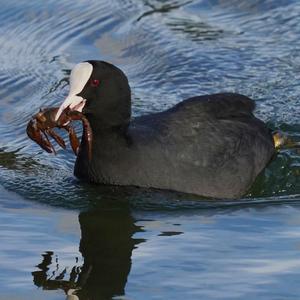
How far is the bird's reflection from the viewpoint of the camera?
6055 mm

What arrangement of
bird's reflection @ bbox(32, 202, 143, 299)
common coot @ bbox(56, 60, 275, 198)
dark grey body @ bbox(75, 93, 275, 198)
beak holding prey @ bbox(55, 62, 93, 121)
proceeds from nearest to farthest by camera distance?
bird's reflection @ bbox(32, 202, 143, 299) < beak holding prey @ bbox(55, 62, 93, 121) < common coot @ bbox(56, 60, 275, 198) < dark grey body @ bbox(75, 93, 275, 198)

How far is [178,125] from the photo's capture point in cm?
782

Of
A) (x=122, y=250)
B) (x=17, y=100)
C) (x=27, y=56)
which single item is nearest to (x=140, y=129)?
(x=122, y=250)

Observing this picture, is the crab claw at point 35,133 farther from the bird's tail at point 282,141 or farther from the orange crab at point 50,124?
the bird's tail at point 282,141

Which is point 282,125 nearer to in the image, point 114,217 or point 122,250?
point 114,217

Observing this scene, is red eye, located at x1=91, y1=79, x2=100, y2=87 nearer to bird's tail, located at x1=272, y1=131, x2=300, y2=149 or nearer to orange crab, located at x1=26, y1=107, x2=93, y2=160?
orange crab, located at x1=26, y1=107, x2=93, y2=160

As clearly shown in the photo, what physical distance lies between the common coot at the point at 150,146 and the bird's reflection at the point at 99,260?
324 mm

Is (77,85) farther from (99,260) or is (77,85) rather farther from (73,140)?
(99,260)

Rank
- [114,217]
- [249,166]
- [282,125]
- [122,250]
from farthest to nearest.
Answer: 1. [282,125]
2. [249,166]
3. [114,217]
4. [122,250]

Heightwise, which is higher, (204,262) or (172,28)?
(172,28)

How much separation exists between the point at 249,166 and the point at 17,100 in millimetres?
2991

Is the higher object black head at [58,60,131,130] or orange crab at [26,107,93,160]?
black head at [58,60,131,130]

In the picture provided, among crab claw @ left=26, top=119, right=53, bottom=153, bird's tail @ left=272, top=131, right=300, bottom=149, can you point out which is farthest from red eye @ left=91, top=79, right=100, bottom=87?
bird's tail @ left=272, top=131, right=300, bottom=149

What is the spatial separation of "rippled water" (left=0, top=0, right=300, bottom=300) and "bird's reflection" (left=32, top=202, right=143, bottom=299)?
0.04 ft
